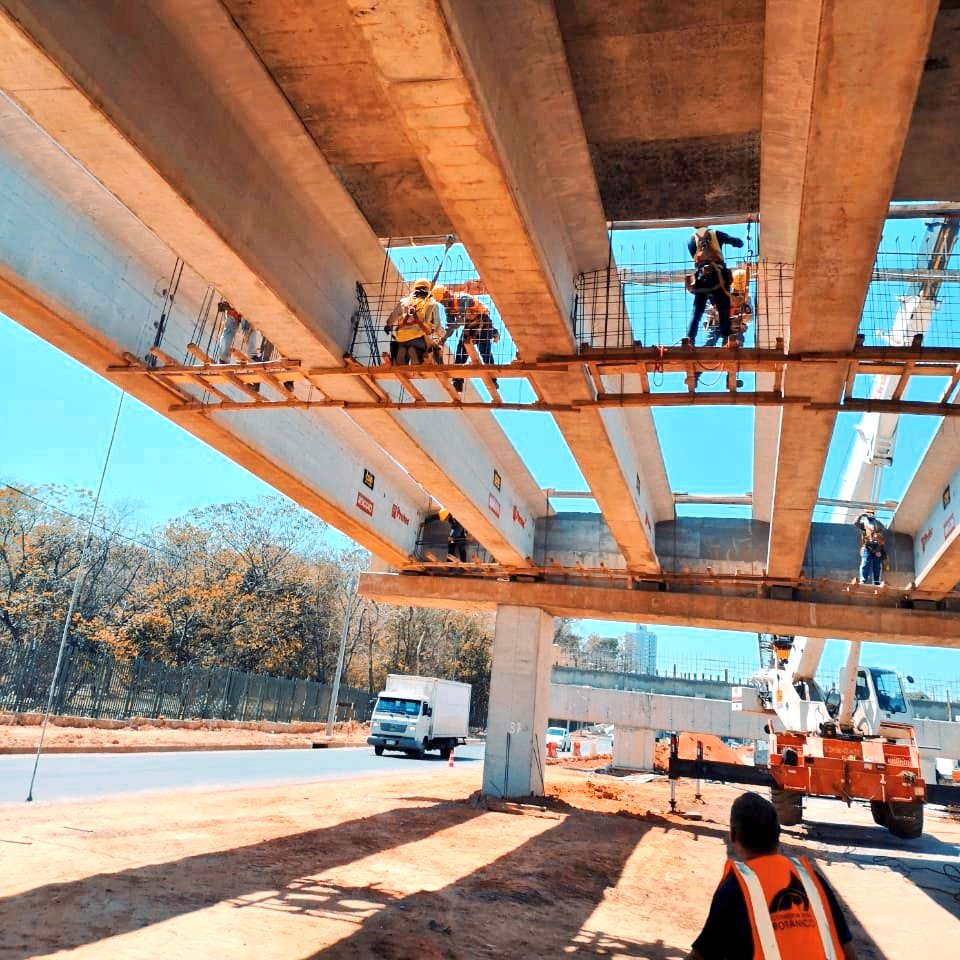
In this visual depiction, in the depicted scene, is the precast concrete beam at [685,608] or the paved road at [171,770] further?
the precast concrete beam at [685,608]

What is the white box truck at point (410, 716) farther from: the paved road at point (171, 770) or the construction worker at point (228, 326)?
the construction worker at point (228, 326)

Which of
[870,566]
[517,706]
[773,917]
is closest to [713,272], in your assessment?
[773,917]

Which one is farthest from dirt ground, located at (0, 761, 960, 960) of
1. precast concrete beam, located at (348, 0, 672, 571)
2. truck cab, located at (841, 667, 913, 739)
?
precast concrete beam, located at (348, 0, 672, 571)

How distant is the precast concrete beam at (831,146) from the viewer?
4375mm

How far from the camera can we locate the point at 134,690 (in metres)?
29.1

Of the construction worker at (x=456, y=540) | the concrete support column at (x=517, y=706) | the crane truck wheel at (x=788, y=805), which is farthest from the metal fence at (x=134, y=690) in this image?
the crane truck wheel at (x=788, y=805)

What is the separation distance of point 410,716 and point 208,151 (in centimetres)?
2574

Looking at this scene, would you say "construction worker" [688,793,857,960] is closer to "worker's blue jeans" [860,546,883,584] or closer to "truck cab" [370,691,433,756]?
"worker's blue jeans" [860,546,883,584]

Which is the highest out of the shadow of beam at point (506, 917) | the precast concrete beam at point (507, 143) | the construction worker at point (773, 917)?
the precast concrete beam at point (507, 143)

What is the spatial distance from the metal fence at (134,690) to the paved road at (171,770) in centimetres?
576

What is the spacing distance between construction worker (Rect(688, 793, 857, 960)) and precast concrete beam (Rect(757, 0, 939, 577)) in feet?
13.9

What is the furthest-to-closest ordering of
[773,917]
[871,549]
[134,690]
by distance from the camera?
[134,690], [871,549], [773,917]

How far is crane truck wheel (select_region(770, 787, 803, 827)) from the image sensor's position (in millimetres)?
16391

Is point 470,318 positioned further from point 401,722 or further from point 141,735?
point 401,722
